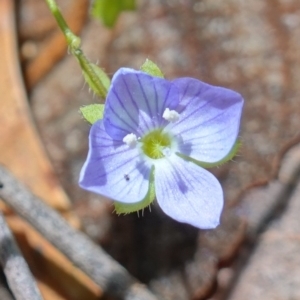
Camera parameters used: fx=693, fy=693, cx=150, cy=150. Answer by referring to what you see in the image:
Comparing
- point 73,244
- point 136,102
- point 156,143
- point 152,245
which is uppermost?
point 136,102

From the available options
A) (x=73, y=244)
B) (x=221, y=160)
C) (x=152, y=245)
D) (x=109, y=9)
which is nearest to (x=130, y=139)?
(x=221, y=160)

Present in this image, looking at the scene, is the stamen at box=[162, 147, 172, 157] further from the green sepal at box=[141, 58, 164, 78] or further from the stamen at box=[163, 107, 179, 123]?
the green sepal at box=[141, 58, 164, 78]

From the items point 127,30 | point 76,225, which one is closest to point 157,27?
point 127,30

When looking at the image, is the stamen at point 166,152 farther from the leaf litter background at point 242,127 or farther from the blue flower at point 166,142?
the leaf litter background at point 242,127

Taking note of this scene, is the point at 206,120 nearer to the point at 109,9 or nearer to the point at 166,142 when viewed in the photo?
the point at 166,142

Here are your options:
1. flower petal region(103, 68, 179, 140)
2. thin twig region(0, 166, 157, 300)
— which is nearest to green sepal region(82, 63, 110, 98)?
flower petal region(103, 68, 179, 140)
